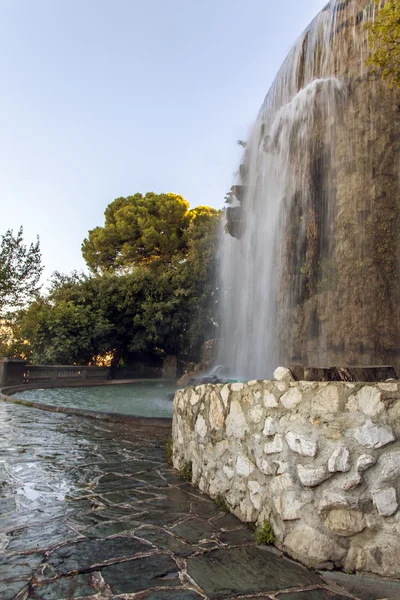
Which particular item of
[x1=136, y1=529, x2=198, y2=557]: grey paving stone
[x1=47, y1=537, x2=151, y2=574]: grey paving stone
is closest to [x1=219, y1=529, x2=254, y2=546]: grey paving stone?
[x1=136, y1=529, x2=198, y2=557]: grey paving stone

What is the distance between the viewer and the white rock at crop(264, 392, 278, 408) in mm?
2615

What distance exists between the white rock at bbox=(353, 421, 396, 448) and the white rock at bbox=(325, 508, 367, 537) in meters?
0.35

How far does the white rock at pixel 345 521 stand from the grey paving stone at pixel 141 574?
837 mm

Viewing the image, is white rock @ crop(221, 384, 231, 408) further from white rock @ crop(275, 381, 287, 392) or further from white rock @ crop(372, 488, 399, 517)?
white rock @ crop(372, 488, 399, 517)

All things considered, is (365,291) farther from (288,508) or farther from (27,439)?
(288,508)

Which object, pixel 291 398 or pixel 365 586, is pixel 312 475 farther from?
pixel 365 586

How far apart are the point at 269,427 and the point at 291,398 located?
26 cm

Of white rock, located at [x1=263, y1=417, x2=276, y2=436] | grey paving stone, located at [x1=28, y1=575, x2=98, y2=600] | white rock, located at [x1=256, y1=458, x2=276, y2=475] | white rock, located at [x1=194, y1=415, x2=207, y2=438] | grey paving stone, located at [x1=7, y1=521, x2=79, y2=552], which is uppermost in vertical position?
white rock, located at [x1=263, y1=417, x2=276, y2=436]

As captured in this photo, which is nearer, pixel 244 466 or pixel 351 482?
pixel 351 482

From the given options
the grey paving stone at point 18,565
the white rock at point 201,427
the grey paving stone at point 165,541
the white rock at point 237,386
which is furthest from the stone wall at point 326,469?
the grey paving stone at point 18,565

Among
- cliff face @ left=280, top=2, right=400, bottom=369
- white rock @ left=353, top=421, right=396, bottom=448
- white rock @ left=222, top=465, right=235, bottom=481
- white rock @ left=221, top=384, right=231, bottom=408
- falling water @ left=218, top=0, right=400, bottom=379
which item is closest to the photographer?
white rock @ left=353, top=421, right=396, bottom=448

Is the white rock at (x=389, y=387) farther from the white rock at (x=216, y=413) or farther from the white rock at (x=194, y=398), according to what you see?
the white rock at (x=194, y=398)

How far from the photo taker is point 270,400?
8.70ft

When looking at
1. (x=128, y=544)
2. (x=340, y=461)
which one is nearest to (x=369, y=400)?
(x=340, y=461)
